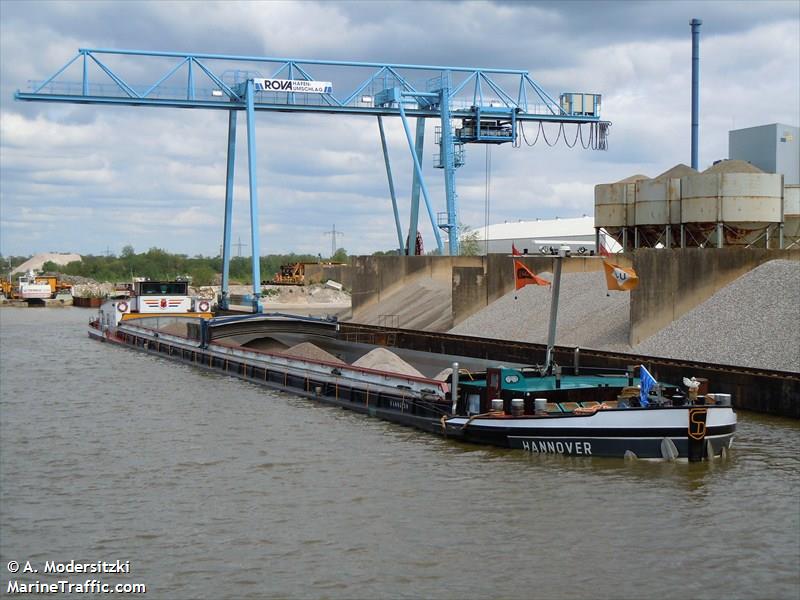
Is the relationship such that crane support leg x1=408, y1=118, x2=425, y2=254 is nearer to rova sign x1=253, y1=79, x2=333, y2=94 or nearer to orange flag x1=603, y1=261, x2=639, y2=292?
rova sign x1=253, y1=79, x2=333, y2=94

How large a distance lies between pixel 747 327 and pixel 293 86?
3010 cm

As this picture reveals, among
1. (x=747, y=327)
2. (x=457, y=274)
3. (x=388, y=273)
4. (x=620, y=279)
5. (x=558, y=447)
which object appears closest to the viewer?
(x=558, y=447)

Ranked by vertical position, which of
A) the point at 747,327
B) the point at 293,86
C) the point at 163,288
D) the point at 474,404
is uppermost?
the point at 293,86

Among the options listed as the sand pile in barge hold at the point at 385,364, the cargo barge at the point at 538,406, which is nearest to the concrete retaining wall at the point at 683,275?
the sand pile in barge hold at the point at 385,364

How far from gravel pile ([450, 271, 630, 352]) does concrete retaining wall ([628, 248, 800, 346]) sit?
46.7 inches

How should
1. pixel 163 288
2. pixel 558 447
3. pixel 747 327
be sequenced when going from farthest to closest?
pixel 163 288 → pixel 747 327 → pixel 558 447

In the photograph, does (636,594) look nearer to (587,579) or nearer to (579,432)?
(587,579)

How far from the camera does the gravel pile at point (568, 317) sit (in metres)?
32.5

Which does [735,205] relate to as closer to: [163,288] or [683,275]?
[683,275]

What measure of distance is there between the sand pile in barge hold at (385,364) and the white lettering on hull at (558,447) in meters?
9.71

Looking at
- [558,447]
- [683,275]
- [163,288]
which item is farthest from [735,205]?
[163,288]

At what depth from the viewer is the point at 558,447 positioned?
59.1 ft

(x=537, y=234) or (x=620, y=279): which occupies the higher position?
(x=537, y=234)

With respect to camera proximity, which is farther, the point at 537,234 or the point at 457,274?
the point at 537,234
